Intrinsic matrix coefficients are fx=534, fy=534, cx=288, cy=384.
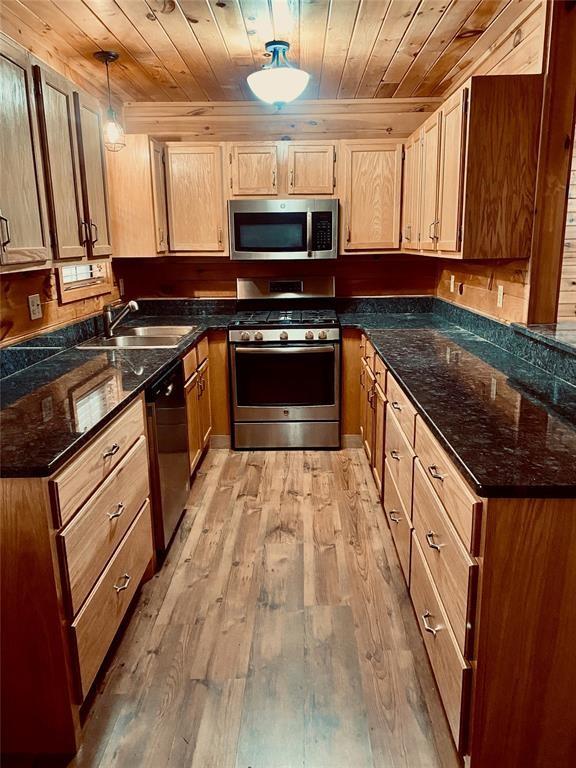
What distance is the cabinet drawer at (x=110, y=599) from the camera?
1501 mm

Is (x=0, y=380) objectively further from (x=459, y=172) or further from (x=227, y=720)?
(x=459, y=172)

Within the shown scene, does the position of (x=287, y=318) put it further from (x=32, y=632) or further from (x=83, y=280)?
(x=32, y=632)

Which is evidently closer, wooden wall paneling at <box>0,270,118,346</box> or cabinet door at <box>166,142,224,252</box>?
wooden wall paneling at <box>0,270,118,346</box>

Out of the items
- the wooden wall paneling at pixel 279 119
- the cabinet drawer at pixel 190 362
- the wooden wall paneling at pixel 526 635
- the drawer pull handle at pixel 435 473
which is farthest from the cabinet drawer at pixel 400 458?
the wooden wall paneling at pixel 279 119

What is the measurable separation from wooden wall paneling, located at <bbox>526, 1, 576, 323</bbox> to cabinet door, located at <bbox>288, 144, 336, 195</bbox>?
1642 millimetres

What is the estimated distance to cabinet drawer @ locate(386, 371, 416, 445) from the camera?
1972 millimetres

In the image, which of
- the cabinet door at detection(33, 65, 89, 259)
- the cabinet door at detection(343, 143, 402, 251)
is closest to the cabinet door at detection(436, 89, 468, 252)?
the cabinet door at detection(343, 143, 402, 251)

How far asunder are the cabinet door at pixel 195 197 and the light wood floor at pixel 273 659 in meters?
1.88

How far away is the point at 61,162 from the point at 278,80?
1090 millimetres

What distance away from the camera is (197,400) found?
327 cm

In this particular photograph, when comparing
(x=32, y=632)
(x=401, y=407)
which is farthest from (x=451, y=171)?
(x=32, y=632)

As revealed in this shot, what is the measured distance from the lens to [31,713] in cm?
142

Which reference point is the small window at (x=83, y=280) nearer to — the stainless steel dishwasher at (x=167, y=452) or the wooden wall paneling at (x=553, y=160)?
the stainless steel dishwasher at (x=167, y=452)

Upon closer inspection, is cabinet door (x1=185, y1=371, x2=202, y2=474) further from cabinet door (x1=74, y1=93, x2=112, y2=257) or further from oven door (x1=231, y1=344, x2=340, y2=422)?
cabinet door (x1=74, y1=93, x2=112, y2=257)
